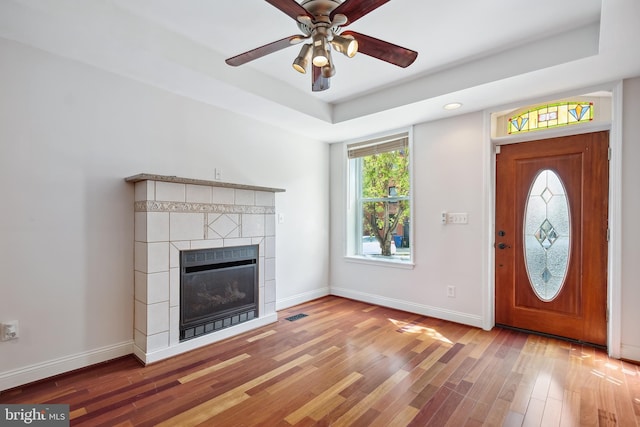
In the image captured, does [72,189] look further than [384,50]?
Yes

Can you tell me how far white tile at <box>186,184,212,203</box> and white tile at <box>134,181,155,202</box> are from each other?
314 millimetres

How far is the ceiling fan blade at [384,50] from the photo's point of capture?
1757 mm

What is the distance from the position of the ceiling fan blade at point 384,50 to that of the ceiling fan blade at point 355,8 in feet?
0.47

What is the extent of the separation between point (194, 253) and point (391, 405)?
207 centimetres

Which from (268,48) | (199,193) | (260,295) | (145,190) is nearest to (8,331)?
(145,190)

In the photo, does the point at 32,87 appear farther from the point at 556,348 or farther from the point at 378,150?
the point at 556,348

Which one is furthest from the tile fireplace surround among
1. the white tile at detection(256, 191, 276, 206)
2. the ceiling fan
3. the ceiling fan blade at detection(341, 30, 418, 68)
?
the ceiling fan blade at detection(341, 30, 418, 68)

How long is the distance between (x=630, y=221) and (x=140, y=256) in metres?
4.16

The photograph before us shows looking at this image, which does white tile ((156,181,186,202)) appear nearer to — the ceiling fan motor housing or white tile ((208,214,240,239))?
white tile ((208,214,240,239))

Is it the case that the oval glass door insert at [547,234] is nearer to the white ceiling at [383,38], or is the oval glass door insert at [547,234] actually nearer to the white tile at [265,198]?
the white ceiling at [383,38]

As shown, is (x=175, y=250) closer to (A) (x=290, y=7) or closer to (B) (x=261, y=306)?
(B) (x=261, y=306)

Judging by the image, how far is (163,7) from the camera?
210cm

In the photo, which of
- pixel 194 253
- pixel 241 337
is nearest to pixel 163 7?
pixel 194 253

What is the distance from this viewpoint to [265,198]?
138 inches
